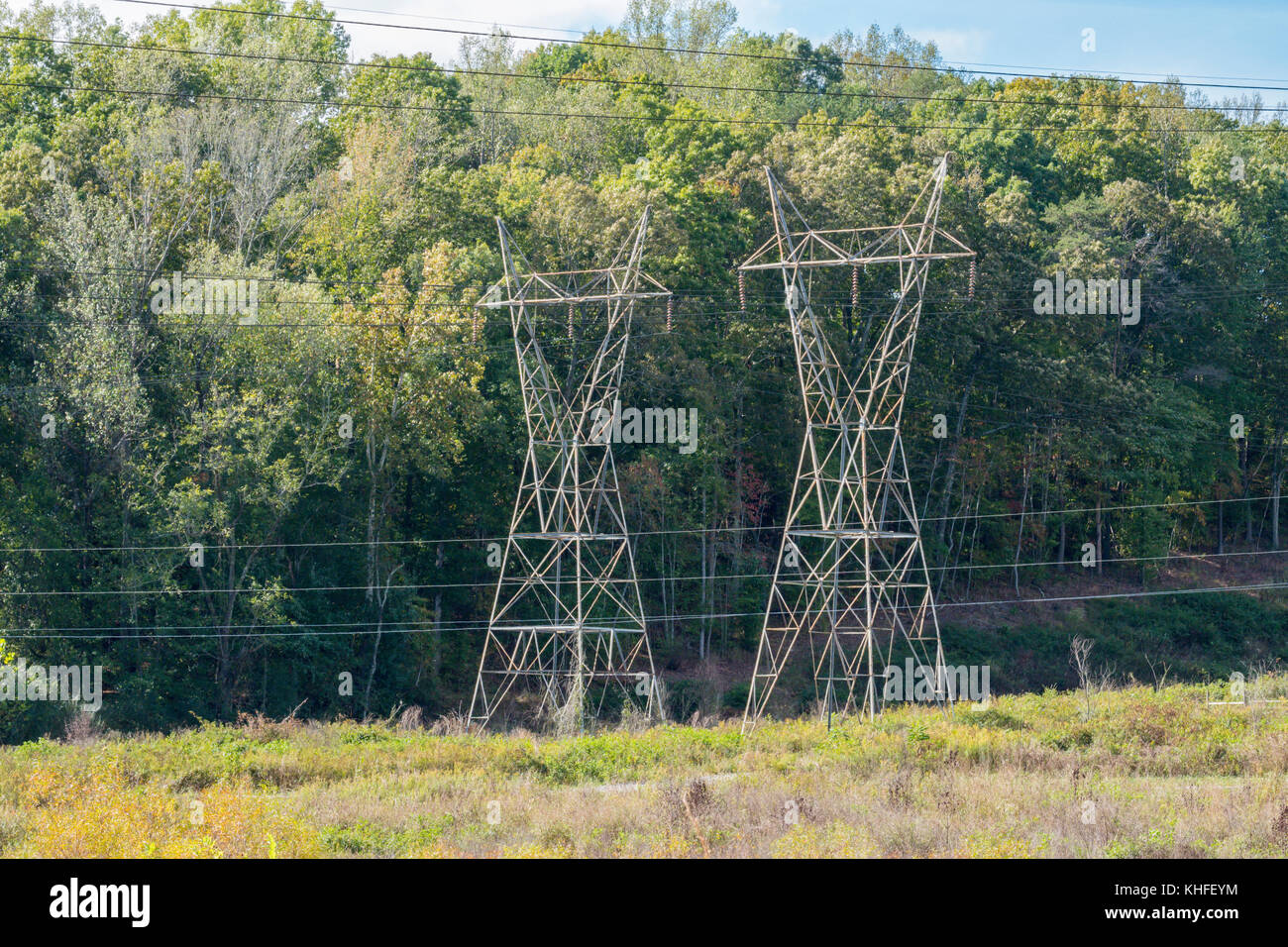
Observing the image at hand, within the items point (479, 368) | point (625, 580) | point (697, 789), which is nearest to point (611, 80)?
point (479, 368)

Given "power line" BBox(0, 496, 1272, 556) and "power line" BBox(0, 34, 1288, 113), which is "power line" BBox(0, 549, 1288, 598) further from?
"power line" BBox(0, 34, 1288, 113)

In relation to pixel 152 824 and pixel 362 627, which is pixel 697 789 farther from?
pixel 362 627

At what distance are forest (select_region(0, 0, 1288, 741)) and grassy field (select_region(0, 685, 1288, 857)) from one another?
9694 millimetres

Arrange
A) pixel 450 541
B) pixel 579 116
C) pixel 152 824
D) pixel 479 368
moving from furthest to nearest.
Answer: pixel 579 116
pixel 450 541
pixel 479 368
pixel 152 824

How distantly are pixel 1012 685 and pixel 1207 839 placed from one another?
30.3 metres

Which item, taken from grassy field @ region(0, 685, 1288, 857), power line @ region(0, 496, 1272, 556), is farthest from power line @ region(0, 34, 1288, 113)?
grassy field @ region(0, 685, 1288, 857)

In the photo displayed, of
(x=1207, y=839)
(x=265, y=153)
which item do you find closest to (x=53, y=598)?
(x=265, y=153)

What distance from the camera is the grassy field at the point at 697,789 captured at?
15883 mm

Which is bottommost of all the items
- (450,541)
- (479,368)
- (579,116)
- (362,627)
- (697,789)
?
(362,627)

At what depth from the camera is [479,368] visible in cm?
4016

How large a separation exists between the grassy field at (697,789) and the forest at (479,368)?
9694 millimetres

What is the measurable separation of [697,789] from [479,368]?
2355 cm

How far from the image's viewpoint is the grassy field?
15883 mm

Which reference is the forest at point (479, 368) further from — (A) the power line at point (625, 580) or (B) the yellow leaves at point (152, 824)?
(B) the yellow leaves at point (152, 824)
